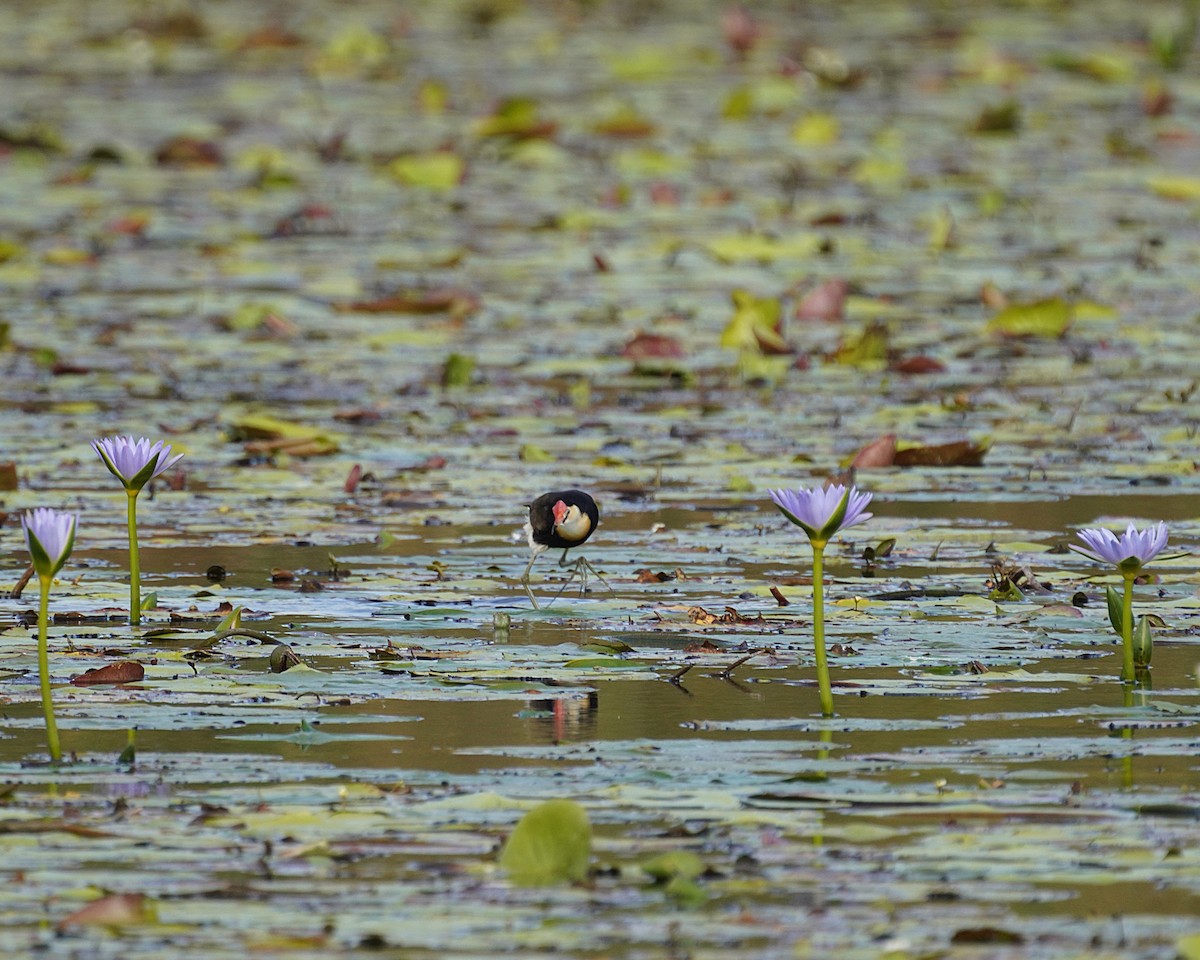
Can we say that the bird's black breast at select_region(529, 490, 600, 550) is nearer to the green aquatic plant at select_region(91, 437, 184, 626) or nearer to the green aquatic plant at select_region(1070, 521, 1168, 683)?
the green aquatic plant at select_region(91, 437, 184, 626)

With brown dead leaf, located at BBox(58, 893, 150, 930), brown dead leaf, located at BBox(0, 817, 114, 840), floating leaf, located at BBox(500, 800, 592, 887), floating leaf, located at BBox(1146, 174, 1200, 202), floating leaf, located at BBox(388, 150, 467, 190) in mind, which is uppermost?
floating leaf, located at BBox(388, 150, 467, 190)

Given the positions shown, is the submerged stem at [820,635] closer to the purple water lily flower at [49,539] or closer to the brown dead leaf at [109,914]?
the purple water lily flower at [49,539]

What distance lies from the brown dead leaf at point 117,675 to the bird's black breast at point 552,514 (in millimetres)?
1035

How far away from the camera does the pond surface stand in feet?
10.5

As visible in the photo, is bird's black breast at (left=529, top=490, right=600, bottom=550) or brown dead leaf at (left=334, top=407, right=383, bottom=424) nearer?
bird's black breast at (left=529, top=490, right=600, bottom=550)

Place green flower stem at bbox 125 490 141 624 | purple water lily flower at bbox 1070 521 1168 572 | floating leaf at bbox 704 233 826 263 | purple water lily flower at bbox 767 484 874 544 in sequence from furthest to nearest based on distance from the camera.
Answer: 1. floating leaf at bbox 704 233 826 263
2. green flower stem at bbox 125 490 141 624
3. purple water lily flower at bbox 1070 521 1168 572
4. purple water lily flower at bbox 767 484 874 544

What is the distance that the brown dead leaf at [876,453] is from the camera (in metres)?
6.35

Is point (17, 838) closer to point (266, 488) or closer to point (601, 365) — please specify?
point (266, 488)

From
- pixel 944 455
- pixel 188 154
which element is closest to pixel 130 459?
pixel 944 455

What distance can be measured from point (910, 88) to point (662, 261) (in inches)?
254

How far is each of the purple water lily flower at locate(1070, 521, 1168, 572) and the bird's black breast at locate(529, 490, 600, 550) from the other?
47.9 inches

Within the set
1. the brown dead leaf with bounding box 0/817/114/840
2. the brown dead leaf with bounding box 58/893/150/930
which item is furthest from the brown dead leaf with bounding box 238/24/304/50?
the brown dead leaf with bounding box 58/893/150/930

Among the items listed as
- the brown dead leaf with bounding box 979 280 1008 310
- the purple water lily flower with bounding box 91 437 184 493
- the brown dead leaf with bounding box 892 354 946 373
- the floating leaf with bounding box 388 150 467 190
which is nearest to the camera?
the purple water lily flower with bounding box 91 437 184 493

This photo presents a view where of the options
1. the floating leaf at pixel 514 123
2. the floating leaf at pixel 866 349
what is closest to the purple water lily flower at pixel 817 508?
the floating leaf at pixel 866 349
